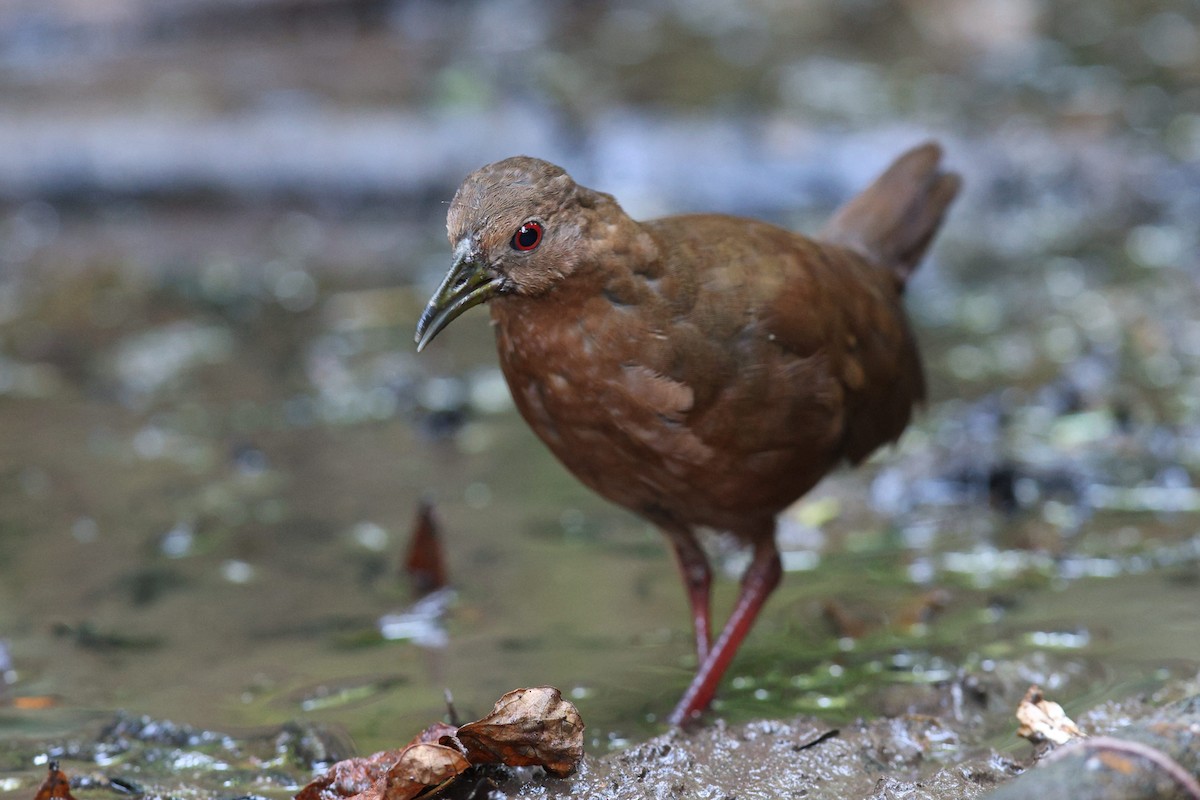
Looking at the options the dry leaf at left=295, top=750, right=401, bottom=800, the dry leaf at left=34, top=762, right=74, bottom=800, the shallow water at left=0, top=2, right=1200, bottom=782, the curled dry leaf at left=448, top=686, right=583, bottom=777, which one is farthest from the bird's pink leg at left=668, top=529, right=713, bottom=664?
the dry leaf at left=34, top=762, right=74, bottom=800

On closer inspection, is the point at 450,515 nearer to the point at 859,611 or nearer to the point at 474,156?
the point at 859,611

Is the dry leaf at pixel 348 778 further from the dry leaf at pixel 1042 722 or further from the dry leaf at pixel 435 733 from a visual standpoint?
the dry leaf at pixel 1042 722

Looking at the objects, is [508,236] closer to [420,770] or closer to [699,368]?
[699,368]

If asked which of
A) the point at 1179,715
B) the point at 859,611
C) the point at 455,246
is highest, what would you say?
the point at 455,246

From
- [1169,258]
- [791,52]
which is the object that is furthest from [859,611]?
[791,52]

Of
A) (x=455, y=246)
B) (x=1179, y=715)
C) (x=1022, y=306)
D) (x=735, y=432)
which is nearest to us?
(x=1179, y=715)

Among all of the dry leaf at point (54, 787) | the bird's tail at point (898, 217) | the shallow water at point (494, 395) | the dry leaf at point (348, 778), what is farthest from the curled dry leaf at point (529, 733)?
the bird's tail at point (898, 217)

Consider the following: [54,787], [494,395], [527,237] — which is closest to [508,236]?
[527,237]
